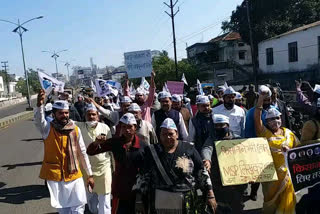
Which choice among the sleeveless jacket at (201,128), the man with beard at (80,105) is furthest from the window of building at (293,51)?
the sleeveless jacket at (201,128)

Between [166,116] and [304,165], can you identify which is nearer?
[304,165]

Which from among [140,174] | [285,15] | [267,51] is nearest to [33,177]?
[140,174]

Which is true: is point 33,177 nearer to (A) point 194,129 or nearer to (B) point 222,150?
(A) point 194,129

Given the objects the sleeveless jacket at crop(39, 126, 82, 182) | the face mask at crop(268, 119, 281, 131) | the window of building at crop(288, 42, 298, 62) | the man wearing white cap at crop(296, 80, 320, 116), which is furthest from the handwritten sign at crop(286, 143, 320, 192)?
the window of building at crop(288, 42, 298, 62)

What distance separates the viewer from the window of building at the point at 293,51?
3105 centimetres

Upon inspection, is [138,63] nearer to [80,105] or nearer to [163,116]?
[80,105]

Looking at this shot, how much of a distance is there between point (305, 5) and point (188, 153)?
3816cm

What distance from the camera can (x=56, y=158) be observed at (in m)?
3.97

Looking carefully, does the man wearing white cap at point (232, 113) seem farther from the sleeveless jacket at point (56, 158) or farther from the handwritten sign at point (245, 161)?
the sleeveless jacket at point (56, 158)

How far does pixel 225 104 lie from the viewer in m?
5.56

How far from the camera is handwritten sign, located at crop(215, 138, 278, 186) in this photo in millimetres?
4234

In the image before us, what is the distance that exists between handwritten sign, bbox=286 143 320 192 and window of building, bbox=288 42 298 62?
29.2 meters

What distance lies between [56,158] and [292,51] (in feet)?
102

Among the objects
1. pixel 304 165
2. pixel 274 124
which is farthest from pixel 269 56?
pixel 304 165
